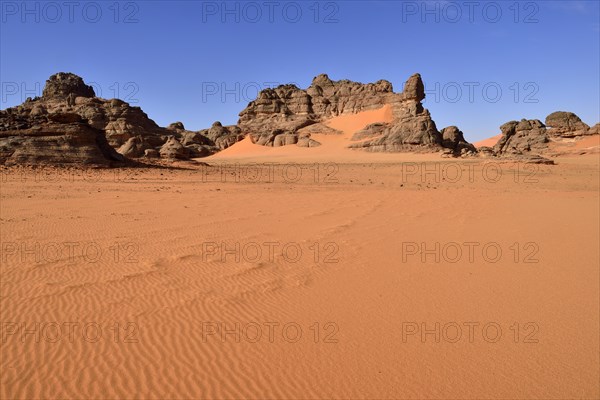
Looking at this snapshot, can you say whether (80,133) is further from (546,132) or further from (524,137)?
(546,132)

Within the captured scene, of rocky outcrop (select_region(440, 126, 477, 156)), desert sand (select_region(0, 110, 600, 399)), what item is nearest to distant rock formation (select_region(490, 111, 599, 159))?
rocky outcrop (select_region(440, 126, 477, 156))

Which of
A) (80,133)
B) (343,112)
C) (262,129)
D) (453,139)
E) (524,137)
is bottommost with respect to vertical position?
(80,133)

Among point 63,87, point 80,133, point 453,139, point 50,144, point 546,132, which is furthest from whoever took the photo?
point 63,87

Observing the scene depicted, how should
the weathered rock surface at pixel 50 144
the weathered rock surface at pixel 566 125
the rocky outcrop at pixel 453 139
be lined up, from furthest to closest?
the weathered rock surface at pixel 566 125 → the rocky outcrop at pixel 453 139 → the weathered rock surface at pixel 50 144

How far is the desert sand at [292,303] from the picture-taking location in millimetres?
2965

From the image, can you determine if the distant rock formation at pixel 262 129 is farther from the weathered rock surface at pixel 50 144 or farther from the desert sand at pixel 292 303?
the desert sand at pixel 292 303

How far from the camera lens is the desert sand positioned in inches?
117

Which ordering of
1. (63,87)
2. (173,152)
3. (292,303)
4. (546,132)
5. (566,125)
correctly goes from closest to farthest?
(292,303)
(173,152)
(566,125)
(546,132)
(63,87)

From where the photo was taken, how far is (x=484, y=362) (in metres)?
3.29

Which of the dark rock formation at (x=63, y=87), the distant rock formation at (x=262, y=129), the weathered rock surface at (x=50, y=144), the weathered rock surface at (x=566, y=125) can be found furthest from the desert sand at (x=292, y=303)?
the dark rock formation at (x=63, y=87)

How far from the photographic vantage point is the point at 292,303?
4.32 metres

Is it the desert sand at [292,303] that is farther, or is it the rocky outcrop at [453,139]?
the rocky outcrop at [453,139]

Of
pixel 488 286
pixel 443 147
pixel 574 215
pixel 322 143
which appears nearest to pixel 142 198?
pixel 488 286

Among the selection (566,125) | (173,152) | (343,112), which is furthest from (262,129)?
(566,125)
